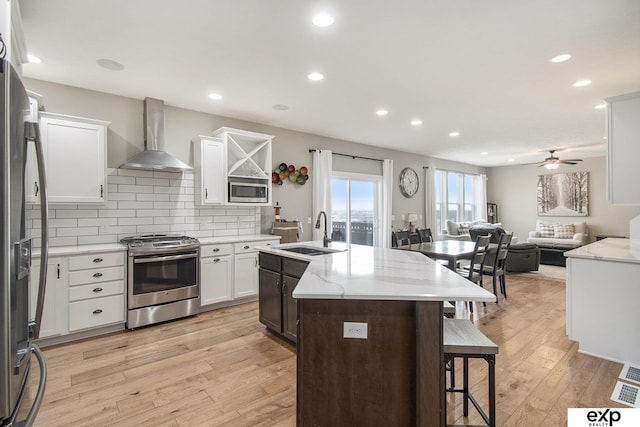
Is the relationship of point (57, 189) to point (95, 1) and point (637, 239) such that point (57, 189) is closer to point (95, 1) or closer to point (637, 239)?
point (95, 1)

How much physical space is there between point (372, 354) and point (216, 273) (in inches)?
119

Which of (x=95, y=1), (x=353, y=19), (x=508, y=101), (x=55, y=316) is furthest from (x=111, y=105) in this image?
(x=508, y=101)

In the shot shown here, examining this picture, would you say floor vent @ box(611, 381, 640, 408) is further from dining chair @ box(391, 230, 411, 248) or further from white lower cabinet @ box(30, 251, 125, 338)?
white lower cabinet @ box(30, 251, 125, 338)

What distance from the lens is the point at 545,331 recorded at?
11.4 ft

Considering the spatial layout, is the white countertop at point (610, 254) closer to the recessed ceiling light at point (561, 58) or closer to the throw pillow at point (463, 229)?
the recessed ceiling light at point (561, 58)

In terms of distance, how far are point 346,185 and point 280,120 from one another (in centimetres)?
214

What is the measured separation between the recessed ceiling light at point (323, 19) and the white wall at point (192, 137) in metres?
2.76

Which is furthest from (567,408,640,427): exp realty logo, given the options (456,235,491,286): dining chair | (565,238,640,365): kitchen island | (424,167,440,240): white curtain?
(424,167,440,240): white curtain

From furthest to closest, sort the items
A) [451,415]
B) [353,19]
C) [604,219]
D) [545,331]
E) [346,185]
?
1. [604,219]
2. [346,185]
3. [545,331]
4. [353,19]
5. [451,415]

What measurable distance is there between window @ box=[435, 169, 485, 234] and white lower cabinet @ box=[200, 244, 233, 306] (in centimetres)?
628

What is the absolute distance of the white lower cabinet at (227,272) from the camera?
4.06 meters

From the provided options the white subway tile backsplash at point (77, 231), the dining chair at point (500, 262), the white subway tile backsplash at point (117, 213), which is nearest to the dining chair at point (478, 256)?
the dining chair at point (500, 262)

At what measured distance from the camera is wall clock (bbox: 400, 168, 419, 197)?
7.62 meters

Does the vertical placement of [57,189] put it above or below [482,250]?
above
